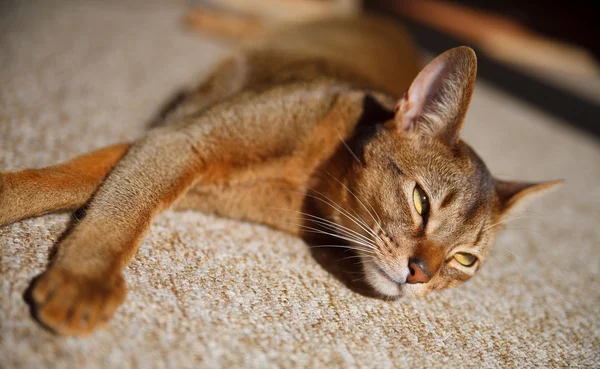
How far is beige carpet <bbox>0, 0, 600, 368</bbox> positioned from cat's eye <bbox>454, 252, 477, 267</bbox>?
0.12 m

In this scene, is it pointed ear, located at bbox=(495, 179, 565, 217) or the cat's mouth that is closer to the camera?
the cat's mouth

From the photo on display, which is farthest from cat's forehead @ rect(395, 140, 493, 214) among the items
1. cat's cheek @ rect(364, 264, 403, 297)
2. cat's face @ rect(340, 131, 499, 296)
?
cat's cheek @ rect(364, 264, 403, 297)

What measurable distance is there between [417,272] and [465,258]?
218 millimetres

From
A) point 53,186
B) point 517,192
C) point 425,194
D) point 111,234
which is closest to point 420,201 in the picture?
point 425,194

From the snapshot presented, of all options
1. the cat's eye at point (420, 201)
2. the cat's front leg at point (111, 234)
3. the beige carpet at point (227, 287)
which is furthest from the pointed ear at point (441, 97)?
the cat's front leg at point (111, 234)

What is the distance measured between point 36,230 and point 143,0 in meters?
2.52

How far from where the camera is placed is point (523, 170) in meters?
2.18

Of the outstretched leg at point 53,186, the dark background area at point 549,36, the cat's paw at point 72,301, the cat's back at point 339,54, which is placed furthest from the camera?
the dark background area at point 549,36

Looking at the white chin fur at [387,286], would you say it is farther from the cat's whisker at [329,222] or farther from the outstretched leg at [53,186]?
the outstretched leg at [53,186]

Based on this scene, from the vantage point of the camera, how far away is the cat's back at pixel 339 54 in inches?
60.7

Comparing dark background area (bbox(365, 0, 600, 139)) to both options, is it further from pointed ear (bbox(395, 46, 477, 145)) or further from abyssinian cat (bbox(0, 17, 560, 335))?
pointed ear (bbox(395, 46, 477, 145))

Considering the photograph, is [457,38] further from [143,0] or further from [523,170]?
[143,0]

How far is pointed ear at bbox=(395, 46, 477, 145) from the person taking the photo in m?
1.00

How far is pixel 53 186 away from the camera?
0.98 metres
